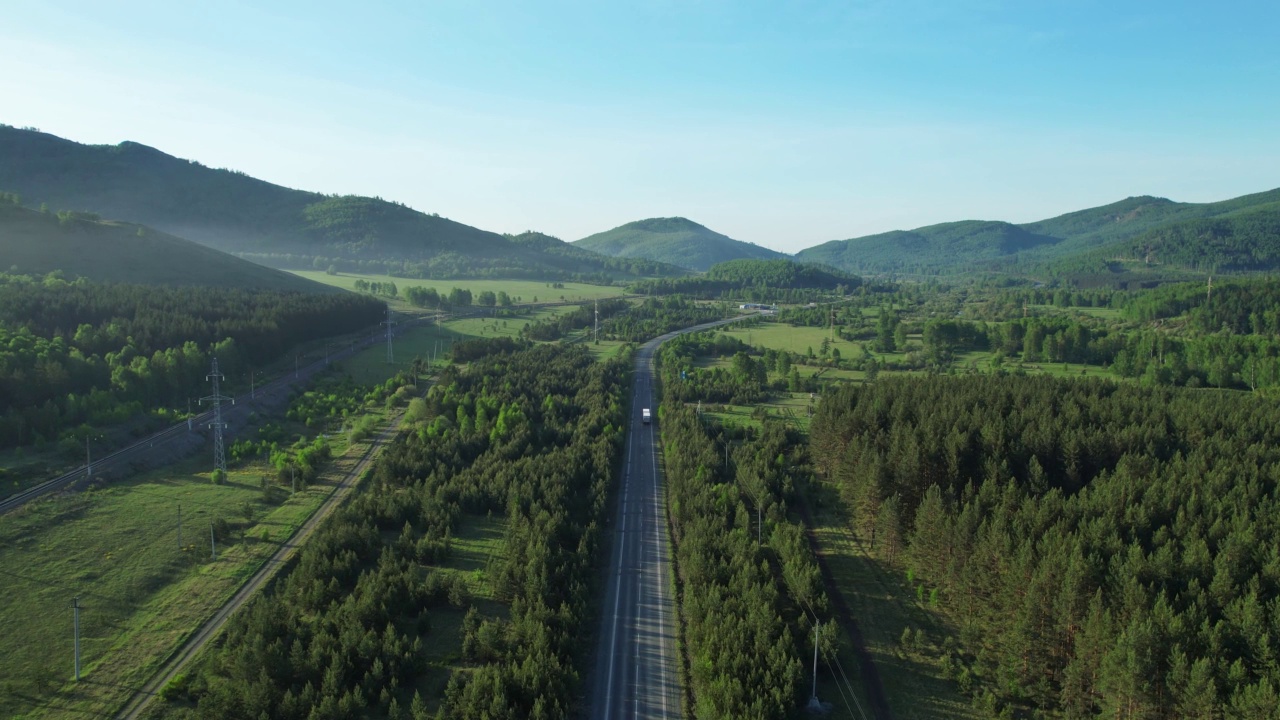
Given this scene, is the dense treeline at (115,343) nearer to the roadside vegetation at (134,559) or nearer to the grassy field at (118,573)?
the roadside vegetation at (134,559)

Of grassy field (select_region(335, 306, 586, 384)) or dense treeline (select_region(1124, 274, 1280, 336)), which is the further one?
dense treeline (select_region(1124, 274, 1280, 336))

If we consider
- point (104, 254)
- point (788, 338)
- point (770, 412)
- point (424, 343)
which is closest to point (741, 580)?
point (770, 412)

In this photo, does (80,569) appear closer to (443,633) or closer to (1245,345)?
(443,633)

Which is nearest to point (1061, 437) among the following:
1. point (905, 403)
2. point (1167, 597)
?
point (905, 403)

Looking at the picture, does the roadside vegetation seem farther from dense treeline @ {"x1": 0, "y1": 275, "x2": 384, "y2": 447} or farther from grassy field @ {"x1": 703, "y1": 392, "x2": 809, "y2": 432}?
grassy field @ {"x1": 703, "y1": 392, "x2": 809, "y2": 432}

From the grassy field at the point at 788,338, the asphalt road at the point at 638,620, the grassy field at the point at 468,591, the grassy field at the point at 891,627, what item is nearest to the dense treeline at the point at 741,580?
the asphalt road at the point at 638,620

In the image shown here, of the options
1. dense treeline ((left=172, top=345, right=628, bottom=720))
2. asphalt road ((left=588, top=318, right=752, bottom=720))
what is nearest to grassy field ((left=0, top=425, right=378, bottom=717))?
dense treeline ((left=172, top=345, right=628, bottom=720))

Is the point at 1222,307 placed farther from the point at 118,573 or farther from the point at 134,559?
the point at 118,573
